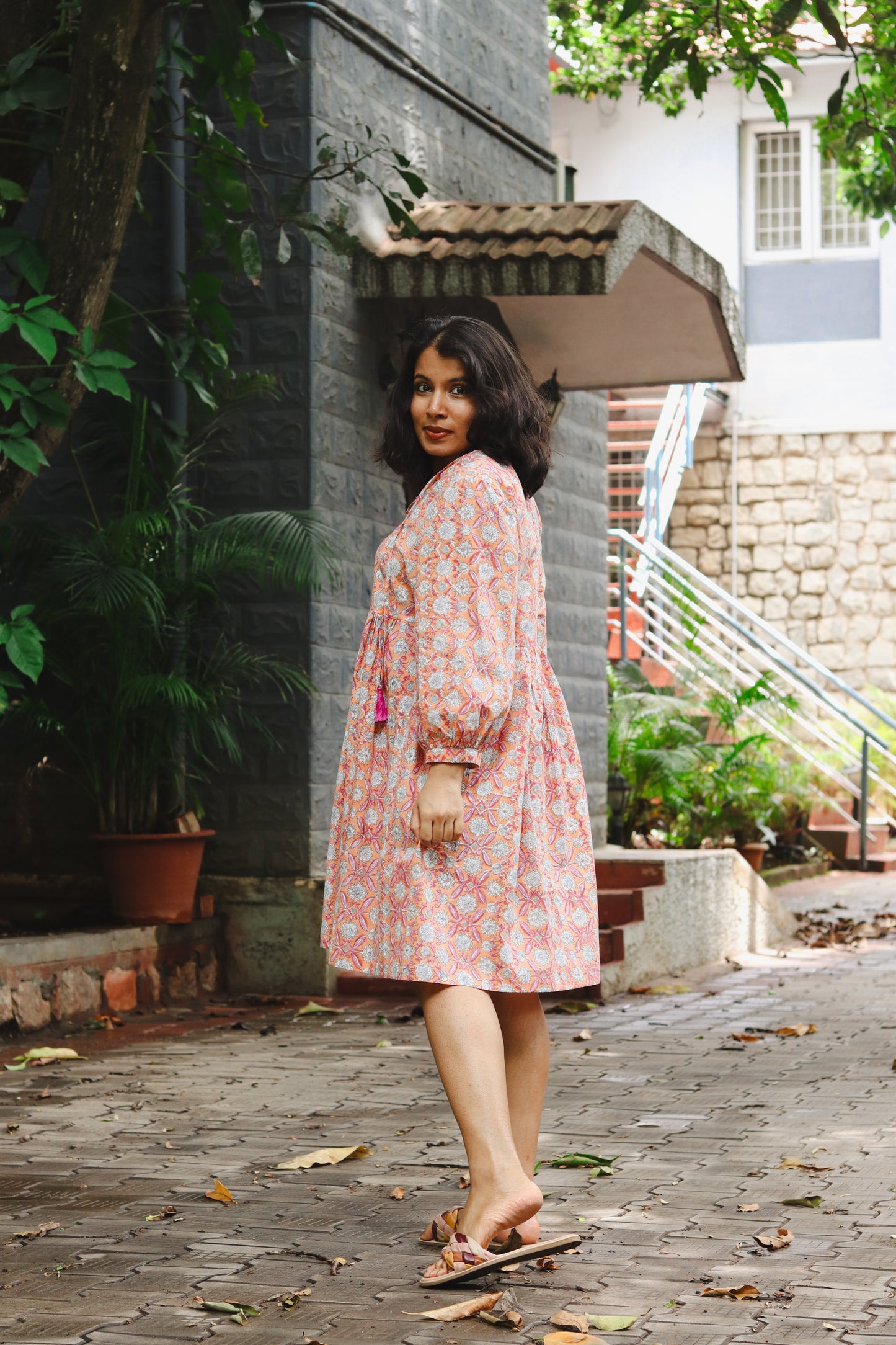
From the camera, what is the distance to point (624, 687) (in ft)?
42.8

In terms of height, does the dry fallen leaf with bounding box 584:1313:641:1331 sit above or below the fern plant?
below

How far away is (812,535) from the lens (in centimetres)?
1877

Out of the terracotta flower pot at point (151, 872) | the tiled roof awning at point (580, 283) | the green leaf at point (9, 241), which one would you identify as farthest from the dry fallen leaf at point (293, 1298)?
the tiled roof awning at point (580, 283)

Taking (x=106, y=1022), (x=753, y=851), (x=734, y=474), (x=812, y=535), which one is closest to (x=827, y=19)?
(x=106, y=1022)

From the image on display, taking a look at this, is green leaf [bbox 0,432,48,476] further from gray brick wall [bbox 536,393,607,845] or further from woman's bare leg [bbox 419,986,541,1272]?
gray brick wall [bbox 536,393,607,845]

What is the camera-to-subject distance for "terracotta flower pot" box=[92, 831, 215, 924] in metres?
7.05

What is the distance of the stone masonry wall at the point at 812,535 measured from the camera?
1853cm

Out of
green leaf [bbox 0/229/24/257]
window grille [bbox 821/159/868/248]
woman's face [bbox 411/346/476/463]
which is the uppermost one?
window grille [bbox 821/159/868/248]

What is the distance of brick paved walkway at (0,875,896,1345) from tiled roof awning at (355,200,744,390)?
3.21 m

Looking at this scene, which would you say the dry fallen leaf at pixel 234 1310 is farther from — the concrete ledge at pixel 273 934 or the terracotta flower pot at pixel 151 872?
the concrete ledge at pixel 273 934

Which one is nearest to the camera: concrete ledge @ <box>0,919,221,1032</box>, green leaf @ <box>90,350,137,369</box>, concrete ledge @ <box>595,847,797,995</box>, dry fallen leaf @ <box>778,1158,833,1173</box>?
dry fallen leaf @ <box>778,1158,833,1173</box>

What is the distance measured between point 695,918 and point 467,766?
5641 millimetres

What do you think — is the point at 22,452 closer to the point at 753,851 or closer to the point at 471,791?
the point at 471,791

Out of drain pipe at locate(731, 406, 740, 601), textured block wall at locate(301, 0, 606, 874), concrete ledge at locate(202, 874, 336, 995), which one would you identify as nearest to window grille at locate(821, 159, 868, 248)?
drain pipe at locate(731, 406, 740, 601)
